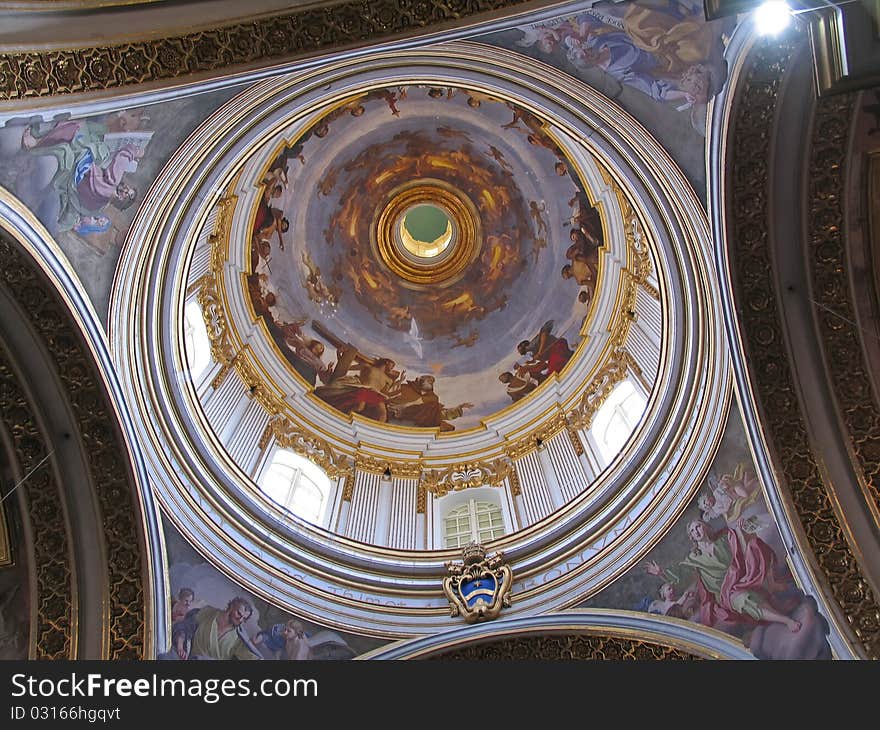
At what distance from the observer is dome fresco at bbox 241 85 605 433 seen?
16.8 m

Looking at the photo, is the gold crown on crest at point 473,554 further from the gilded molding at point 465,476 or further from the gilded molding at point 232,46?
the gilded molding at point 232,46

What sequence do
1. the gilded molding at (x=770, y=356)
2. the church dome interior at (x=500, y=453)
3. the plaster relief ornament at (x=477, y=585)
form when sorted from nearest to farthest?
the church dome interior at (x=500, y=453) < the gilded molding at (x=770, y=356) < the plaster relief ornament at (x=477, y=585)

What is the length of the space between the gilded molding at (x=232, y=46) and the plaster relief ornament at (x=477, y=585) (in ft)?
24.5

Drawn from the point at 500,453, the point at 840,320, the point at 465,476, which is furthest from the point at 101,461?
the point at 840,320

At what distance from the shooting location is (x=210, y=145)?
10.8m

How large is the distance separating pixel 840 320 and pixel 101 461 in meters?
8.76

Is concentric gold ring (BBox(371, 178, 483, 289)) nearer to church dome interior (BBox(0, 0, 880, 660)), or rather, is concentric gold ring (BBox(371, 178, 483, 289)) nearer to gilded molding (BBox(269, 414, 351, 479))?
church dome interior (BBox(0, 0, 880, 660))

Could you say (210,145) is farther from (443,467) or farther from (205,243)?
(443,467)

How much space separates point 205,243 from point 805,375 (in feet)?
32.0

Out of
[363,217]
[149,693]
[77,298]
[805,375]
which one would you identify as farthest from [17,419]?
[363,217]

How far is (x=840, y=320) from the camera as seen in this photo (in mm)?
9375

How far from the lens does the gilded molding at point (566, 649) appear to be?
10445 mm

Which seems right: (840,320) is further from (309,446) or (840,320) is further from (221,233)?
(221,233)

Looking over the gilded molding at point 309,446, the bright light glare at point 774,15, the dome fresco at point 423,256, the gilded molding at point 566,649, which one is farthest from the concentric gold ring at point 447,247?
the bright light glare at point 774,15
